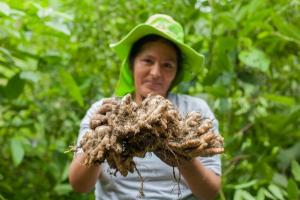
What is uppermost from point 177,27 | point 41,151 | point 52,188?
point 177,27

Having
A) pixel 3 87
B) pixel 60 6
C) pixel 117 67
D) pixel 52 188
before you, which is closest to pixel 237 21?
pixel 117 67

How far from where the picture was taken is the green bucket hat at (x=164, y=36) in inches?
51.6

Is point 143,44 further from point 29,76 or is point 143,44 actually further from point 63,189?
point 63,189

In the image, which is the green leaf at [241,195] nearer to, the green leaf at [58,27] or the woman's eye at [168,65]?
the woman's eye at [168,65]

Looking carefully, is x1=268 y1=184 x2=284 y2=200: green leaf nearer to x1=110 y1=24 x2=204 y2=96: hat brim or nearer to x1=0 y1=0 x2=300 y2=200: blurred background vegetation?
x1=0 y1=0 x2=300 y2=200: blurred background vegetation

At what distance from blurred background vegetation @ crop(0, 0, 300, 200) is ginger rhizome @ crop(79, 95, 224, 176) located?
0.57 meters

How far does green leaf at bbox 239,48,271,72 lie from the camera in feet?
5.36

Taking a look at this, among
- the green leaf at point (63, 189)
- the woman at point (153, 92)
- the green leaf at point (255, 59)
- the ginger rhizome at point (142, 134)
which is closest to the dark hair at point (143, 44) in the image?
the woman at point (153, 92)

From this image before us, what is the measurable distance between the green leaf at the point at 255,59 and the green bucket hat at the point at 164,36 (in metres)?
0.23

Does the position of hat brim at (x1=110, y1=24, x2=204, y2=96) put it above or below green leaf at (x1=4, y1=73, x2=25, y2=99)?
above

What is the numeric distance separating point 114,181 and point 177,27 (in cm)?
41

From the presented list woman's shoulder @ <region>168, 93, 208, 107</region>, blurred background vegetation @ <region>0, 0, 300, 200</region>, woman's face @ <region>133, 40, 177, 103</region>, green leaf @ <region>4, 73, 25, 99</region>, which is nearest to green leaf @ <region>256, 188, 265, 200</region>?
blurred background vegetation @ <region>0, 0, 300, 200</region>

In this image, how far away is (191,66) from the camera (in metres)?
1.45

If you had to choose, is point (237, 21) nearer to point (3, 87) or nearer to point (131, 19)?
point (131, 19)
